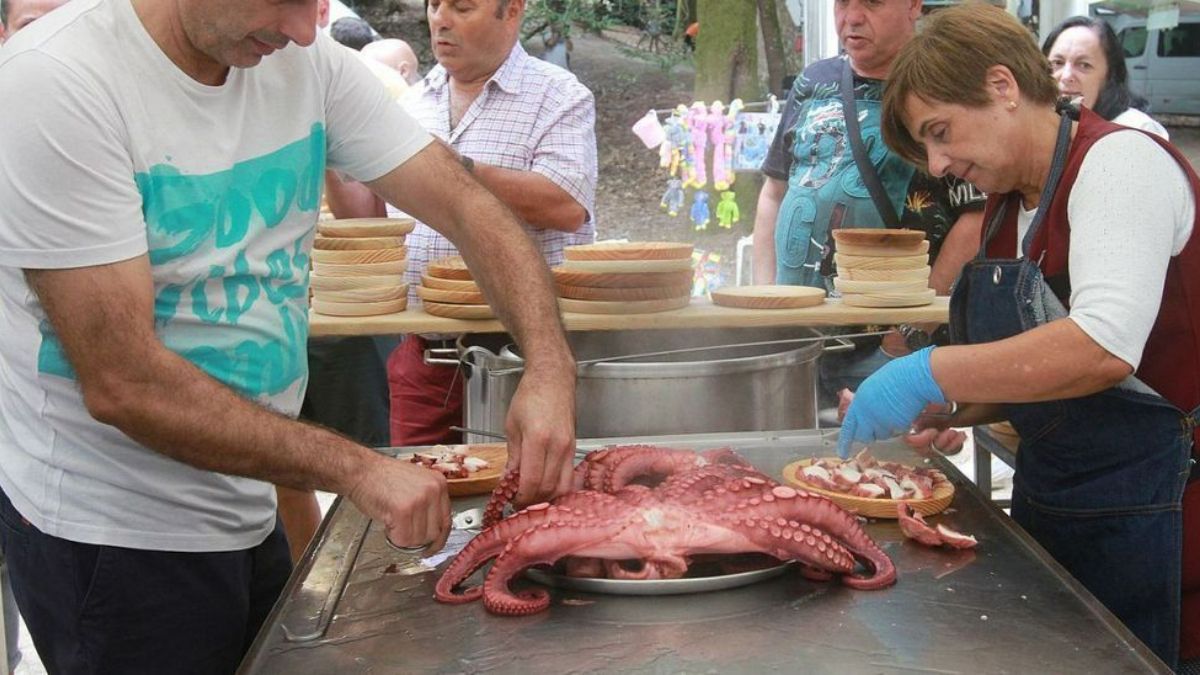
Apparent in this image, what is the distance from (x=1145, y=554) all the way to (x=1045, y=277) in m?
0.61

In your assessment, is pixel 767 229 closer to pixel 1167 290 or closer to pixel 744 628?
pixel 1167 290

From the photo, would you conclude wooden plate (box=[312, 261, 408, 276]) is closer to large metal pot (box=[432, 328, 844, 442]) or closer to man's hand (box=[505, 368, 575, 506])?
large metal pot (box=[432, 328, 844, 442])

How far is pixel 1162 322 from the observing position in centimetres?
237

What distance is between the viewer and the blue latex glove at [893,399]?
7.91 feet

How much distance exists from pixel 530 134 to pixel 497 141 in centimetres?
12

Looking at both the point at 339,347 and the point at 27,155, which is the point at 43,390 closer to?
the point at 27,155

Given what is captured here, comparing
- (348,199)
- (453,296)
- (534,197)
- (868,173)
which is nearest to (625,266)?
(534,197)

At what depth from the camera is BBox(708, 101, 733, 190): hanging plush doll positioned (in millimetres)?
8797

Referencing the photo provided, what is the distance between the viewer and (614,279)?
3883mm

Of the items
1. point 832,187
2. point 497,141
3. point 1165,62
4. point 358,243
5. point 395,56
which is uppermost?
point 395,56

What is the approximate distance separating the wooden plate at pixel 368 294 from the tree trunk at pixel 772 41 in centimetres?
945

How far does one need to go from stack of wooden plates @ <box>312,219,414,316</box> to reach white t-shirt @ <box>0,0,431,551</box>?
1.46 metres

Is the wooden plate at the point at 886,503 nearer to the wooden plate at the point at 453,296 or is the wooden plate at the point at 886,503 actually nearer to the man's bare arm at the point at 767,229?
the wooden plate at the point at 453,296

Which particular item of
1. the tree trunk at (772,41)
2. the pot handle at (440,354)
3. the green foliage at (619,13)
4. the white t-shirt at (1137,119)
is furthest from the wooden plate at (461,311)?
the green foliage at (619,13)
